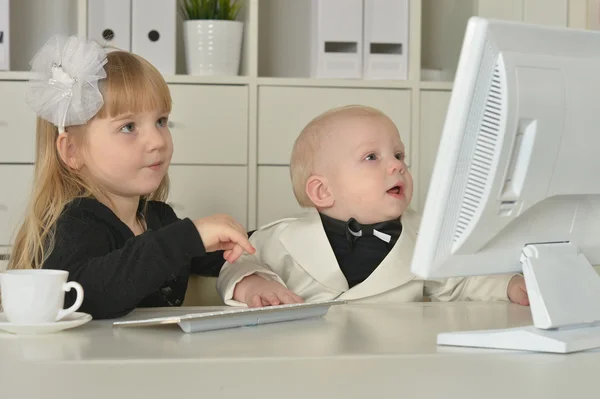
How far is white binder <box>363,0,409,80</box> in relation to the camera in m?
2.89

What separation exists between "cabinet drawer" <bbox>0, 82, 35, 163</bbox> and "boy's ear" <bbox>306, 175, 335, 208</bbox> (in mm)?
1282

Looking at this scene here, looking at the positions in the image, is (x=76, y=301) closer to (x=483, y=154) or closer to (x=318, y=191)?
(x=483, y=154)

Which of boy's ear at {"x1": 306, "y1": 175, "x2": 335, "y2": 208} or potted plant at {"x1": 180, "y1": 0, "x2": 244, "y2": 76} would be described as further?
potted plant at {"x1": 180, "y1": 0, "x2": 244, "y2": 76}

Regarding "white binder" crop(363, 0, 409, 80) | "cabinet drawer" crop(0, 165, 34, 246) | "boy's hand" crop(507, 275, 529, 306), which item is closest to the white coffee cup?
"boy's hand" crop(507, 275, 529, 306)

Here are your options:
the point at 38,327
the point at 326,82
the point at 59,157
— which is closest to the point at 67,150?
the point at 59,157

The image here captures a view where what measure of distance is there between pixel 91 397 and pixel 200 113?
6.70 feet

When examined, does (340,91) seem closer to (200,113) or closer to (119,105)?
(200,113)

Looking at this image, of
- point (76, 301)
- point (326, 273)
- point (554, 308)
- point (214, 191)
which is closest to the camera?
point (554, 308)

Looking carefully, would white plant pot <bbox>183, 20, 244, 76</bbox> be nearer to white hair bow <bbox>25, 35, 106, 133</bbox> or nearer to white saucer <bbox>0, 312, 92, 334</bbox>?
white hair bow <bbox>25, 35, 106, 133</bbox>

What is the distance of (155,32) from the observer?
111 inches

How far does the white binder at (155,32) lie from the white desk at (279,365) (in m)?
1.69

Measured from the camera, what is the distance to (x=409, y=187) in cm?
171

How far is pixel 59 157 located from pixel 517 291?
2.75ft

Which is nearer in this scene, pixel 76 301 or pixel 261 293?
pixel 76 301
